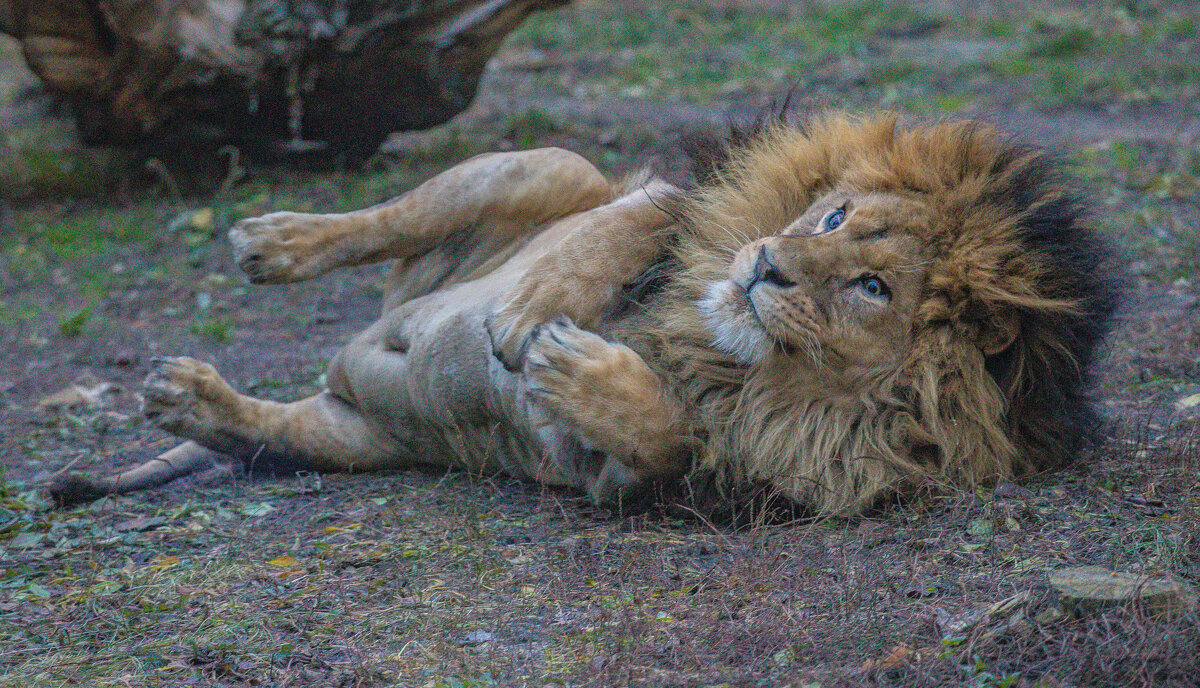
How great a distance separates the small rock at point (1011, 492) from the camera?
275cm

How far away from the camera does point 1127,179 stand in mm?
5922

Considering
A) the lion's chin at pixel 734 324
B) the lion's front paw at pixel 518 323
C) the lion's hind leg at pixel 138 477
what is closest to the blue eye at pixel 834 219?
the lion's chin at pixel 734 324

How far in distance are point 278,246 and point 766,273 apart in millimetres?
1513

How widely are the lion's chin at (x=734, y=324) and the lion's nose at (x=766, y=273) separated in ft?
0.17

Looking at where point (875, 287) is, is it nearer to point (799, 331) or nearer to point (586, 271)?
point (799, 331)

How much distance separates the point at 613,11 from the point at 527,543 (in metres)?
9.47

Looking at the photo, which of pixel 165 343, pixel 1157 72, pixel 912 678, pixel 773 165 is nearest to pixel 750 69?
pixel 1157 72

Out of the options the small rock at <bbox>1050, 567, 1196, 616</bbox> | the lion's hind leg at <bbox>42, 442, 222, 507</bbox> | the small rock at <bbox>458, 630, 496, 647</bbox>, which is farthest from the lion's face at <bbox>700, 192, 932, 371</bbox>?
the lion's hind leg at <bbox>42, 442, 222, 507</bbox>

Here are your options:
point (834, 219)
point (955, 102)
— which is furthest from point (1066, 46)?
point (834, 219)

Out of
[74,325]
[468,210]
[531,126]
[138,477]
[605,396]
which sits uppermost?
[468,210]

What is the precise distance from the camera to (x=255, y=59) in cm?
609

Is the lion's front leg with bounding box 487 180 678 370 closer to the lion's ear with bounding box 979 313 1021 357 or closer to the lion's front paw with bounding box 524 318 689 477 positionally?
the lion's front paw with bounding box 524 318 689 477

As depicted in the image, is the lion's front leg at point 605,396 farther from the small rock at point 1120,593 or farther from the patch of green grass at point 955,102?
the patch of green grass at point 955,102

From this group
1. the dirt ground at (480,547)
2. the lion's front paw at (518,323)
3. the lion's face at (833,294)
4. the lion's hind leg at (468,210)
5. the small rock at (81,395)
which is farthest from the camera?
the small rock at (81,395)
